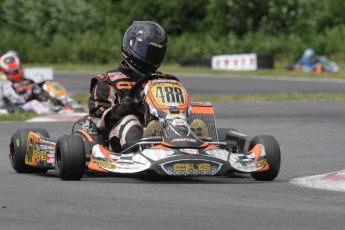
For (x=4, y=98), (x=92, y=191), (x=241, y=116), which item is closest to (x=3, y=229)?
(x=92, y=191)

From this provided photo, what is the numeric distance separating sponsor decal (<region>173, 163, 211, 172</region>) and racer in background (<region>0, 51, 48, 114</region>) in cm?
1100

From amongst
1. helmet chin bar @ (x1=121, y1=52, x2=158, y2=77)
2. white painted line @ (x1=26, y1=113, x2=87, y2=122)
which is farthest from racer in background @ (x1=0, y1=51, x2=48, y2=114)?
helmet chin bar @ (x1=121, y1=52, x2=158, y2=77)

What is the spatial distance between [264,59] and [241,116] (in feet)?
63.2

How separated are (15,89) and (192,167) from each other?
11.6 m

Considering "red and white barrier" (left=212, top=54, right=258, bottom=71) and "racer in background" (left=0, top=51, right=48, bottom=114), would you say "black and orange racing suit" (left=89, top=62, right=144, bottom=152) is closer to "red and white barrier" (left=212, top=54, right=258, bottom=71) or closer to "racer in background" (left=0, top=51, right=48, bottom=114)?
"racer in background" (left=0, top=51, right=48, bottom=114)

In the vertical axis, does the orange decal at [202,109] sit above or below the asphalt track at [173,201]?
above

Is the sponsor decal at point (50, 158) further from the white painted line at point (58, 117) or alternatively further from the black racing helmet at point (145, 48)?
the white painted line at point (58, 117)

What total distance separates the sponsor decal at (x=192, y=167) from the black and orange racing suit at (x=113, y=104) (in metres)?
0.82

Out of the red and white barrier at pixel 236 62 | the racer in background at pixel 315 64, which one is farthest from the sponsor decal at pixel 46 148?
the red and white barrier at pixel 236 62

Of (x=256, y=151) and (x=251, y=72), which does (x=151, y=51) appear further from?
(x=251, y=72)

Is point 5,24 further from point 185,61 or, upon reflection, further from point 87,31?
point 185,61

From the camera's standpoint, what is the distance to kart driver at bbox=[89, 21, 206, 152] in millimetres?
9633

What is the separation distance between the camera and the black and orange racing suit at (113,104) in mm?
9641

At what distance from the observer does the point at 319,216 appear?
7008mm
